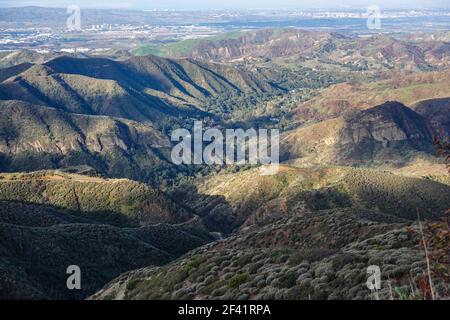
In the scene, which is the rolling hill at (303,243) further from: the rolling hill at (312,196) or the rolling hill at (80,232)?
the rolling hill at (80,232)

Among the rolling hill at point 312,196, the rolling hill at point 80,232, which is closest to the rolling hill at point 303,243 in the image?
the rolling hill at point 312,196

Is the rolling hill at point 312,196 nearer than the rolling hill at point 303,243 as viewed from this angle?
No

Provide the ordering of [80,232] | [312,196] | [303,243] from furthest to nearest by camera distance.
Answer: [312,196], [80,232], [303,243]

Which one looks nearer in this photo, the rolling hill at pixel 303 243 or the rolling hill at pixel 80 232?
the rolling hill at pixel 303 243

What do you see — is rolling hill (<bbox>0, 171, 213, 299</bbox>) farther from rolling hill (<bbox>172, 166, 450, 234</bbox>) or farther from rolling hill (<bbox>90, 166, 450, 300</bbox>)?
rolling hill (<bbox>172, 166, 450, 234</bbox>)

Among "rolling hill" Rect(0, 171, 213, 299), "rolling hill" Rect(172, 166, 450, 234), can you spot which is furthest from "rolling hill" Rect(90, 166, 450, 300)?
"rolling hill" Rect(0, 171, 213, 299)

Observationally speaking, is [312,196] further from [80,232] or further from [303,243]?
[80,232]

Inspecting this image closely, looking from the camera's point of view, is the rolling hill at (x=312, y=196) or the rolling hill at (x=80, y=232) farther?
the rolling hill at (x=312, y=196)

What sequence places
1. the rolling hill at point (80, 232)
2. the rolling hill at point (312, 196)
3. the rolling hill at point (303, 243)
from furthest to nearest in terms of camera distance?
the rolling hill at point (312, 196) → the rolling hill at point (80, 232) → the rolling hill at point (303, 243)

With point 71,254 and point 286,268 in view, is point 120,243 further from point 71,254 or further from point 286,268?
point 286,268

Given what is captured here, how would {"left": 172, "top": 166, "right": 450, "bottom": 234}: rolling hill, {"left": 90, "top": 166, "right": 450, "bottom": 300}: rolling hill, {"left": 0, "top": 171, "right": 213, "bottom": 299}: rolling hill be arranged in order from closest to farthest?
{"left": 90, "top": 166, "right": 450, "bottom": 300}: rolling hill
{"left": 0, "top": 171, "right": 213, "bottom": 299}: rolling hill
{"left": 172, "top": 166, "right": 450, "bottom": 234}: rolling hill

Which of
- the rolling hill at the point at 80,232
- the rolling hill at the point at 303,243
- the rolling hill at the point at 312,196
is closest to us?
the rolling hill at the point at 303,243

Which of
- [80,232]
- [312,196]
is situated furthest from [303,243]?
[312,196]
